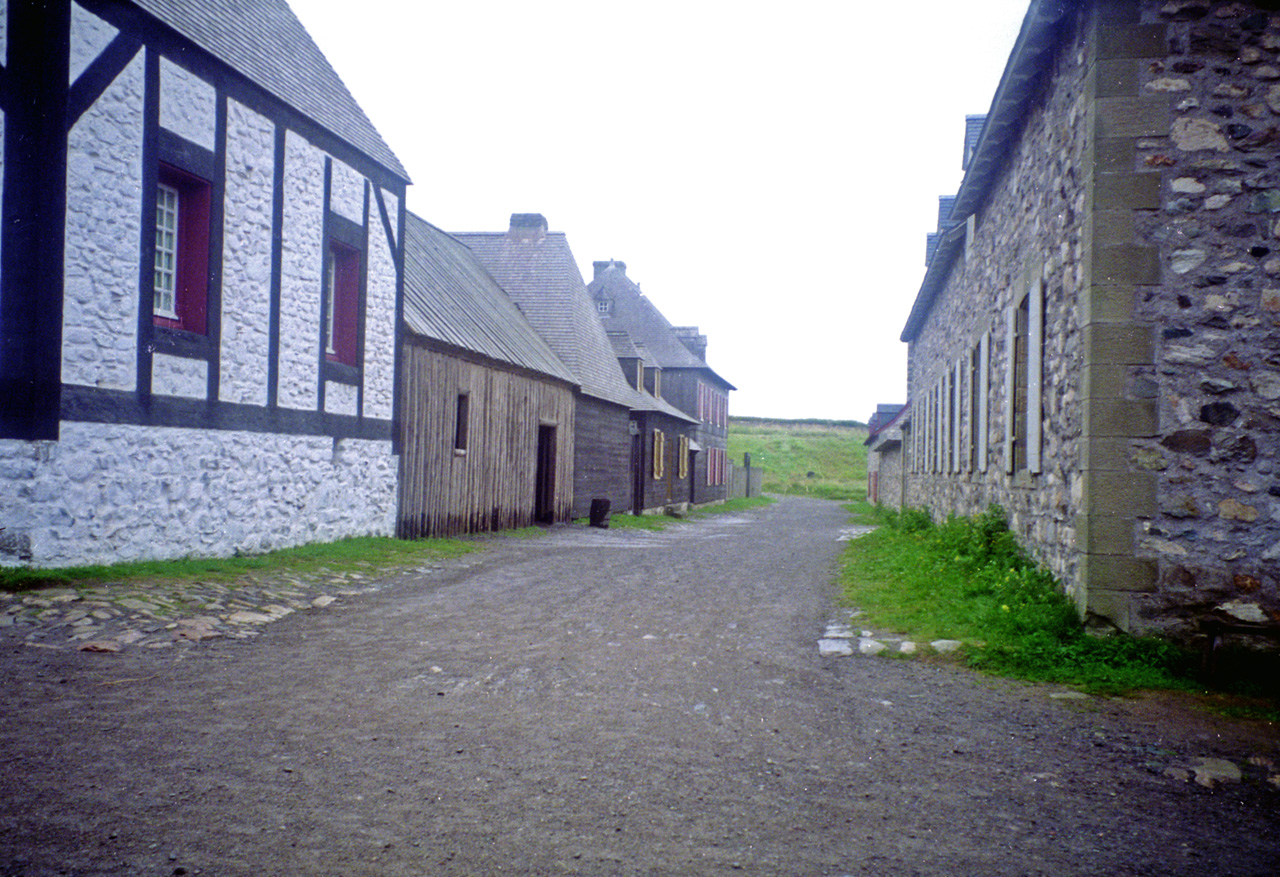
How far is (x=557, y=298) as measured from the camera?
23156 mm

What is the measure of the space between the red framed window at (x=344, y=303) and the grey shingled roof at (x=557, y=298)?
355 inches

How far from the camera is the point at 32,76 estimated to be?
7.58m

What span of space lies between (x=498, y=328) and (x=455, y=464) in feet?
13.5

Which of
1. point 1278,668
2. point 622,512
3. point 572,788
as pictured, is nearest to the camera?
point 572,788

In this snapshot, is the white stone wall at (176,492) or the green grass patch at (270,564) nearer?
the green grass patch at (270,564)

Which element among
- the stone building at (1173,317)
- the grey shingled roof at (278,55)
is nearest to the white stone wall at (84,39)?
the grey shingled roof at (278,55)

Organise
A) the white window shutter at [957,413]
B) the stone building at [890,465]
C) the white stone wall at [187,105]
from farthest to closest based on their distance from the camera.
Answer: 1. the stone building at [890,465]
2. the white window shutter at [957,413]
3. the white stone wall at [187,105]

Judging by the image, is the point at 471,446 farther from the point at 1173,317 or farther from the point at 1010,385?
the point at 1173,317

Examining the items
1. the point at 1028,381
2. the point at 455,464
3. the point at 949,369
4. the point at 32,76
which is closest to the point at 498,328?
the point at 455,464

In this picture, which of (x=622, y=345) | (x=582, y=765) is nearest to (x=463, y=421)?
(x=582, y=765)

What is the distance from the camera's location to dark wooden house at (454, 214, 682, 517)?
70.2 ft

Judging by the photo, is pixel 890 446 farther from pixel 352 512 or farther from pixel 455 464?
pixel 352 512

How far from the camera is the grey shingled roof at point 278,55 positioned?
9539mm

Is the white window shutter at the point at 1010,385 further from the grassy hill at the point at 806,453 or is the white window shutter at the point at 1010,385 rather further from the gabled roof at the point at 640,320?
the grassy hill at the point at 806,453
